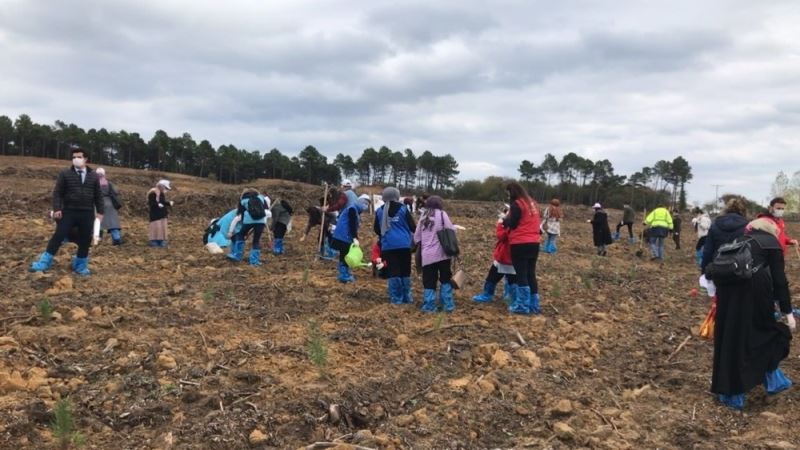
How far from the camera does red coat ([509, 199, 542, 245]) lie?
714 cm

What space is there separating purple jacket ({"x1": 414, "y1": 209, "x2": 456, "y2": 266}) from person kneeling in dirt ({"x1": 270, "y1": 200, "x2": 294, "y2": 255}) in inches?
186

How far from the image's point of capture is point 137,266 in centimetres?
938

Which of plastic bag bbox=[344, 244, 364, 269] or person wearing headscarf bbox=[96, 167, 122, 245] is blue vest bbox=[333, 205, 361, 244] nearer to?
plastic bag bbox=[344, 244, 364, 269]

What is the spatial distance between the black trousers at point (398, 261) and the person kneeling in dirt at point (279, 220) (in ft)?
13.8

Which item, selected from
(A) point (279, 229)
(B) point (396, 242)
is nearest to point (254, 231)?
(A) point (279, 229)

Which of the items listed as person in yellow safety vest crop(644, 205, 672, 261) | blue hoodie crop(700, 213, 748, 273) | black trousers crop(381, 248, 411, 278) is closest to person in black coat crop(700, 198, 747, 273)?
blue hoodie crop(700, 213, 748, 273)

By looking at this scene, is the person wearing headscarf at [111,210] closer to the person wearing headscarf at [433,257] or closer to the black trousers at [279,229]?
the black trousers at [279,229]

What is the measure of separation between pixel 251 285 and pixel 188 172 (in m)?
52.8

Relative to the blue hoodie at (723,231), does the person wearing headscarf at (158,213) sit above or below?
below

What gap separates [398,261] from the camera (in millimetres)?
7641

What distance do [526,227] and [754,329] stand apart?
2.88 meters

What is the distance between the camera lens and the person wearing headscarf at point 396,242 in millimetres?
7633

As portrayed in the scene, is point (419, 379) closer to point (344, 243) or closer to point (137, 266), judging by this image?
point (344, 243)

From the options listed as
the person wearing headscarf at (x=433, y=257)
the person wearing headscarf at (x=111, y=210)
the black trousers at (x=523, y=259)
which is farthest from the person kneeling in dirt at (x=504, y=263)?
the person wearing headscarf at (x=111, y=210)
